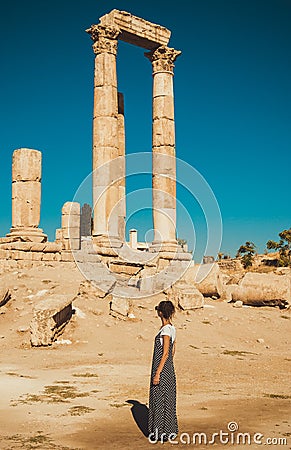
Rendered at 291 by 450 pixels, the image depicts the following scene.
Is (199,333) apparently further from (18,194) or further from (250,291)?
(18,194)

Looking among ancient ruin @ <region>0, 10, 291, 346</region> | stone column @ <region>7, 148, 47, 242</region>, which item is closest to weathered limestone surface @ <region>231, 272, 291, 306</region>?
ancient ruin @ <region>0, 10, 291, 346</region>

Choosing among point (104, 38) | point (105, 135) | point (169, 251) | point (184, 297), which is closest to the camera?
point (184, 297)

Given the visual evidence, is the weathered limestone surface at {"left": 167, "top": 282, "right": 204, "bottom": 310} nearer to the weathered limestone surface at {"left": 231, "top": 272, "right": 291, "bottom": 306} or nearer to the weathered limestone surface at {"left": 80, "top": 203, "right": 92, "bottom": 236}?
the weathered limestone surface at {"left": 231, "top": 272, "right": 291, "bottom": 306}

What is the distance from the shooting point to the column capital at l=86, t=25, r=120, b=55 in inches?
787

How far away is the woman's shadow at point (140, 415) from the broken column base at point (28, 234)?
1308 centimetres

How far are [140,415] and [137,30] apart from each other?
1786cm

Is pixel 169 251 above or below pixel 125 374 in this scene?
above

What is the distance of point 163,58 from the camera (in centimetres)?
2162

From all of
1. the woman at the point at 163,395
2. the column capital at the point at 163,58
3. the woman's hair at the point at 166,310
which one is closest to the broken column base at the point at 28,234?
the column capital at the point at 163,58

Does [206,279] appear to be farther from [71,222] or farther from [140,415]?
[140,415]

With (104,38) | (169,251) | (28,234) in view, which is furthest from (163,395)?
(104,38)

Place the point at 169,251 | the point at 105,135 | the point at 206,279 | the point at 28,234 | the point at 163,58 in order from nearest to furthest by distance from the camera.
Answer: the point at 206,279, the point at 28,234, the point at 105,135, the point at 169,251, the point at 163,58

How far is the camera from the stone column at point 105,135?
1955cm

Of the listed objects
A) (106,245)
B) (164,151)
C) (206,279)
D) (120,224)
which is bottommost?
(206,279)
